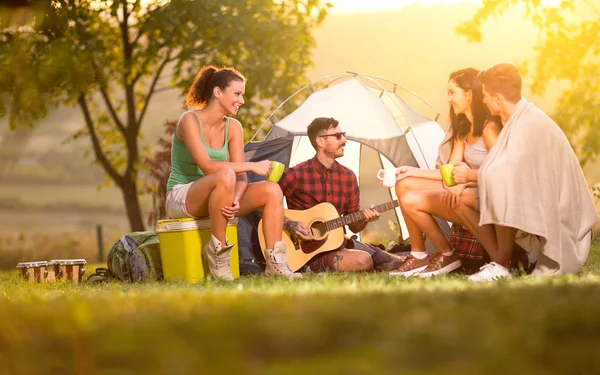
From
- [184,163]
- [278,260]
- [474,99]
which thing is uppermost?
[474,99]

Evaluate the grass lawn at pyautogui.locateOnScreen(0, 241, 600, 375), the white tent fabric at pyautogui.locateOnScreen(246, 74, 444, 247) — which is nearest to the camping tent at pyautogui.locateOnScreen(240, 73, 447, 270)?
the white tent fabric at pyautogui.locateOnScreen(246, 74, 444, 247)

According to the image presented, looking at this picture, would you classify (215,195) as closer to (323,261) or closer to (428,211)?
(323,261)

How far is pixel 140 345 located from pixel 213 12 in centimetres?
1009

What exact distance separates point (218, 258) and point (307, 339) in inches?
122

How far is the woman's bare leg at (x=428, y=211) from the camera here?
502 centimetres

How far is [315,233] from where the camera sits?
5.91 metres

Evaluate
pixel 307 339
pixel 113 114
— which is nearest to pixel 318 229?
pixel 307 339

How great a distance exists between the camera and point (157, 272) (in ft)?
18.6

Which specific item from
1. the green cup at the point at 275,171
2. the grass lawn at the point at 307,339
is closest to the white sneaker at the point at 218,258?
the green cup at the point at 275,171

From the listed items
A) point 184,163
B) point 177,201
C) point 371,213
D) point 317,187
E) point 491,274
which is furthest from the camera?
point 317,187

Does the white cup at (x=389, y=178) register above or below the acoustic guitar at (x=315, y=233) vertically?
above

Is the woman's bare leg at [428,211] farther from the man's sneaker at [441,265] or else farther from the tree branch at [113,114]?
the tree branch at [113,114]

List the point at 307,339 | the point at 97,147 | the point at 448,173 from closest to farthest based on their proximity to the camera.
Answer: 1. the point at 307,339
2. the point at 448,173
3. the point at 97,147

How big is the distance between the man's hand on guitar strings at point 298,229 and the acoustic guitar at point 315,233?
0.04m
